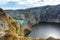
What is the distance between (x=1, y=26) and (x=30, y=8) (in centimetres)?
925

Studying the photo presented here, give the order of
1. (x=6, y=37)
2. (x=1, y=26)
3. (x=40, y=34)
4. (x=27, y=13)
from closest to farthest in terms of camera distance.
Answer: (x=6, y=37)
(x=1, y=26)
(x=40, y=34)
(x=27, y=13)

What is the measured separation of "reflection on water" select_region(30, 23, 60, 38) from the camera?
978 centimetres

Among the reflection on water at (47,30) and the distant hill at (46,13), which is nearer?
the reflection on water at (47,30)

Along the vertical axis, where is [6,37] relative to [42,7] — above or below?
above

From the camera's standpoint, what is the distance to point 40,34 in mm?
9945

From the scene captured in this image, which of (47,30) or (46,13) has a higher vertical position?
(46,13)

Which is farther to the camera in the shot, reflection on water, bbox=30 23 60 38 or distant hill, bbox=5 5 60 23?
distant hill, bbox=5 5 60 23

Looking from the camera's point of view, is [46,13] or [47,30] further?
[46,13]

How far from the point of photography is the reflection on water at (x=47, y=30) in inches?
385

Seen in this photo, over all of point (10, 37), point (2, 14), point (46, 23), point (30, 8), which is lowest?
point (46, 23)

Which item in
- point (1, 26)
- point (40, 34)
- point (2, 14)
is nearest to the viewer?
point (1, 26)

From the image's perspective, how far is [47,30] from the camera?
35.9ft

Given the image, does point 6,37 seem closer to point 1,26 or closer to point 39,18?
point 1,26

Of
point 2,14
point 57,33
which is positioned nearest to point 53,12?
point 57,33
